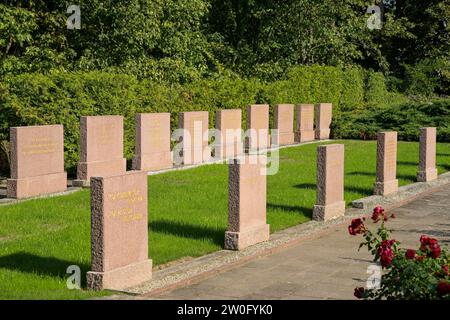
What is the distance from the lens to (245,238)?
10.4m

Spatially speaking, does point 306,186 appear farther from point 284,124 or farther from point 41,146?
point 284,124

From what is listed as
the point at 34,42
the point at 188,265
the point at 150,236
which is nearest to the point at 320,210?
the point at 150,236

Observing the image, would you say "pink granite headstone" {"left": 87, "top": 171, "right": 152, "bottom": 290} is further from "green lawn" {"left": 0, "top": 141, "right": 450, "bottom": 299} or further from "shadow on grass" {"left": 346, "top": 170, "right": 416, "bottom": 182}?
"shadow on grass" {"left": 346, "top": 170, "right": 416, "bottom": 182}

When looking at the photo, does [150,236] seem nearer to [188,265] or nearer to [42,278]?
[188,265]

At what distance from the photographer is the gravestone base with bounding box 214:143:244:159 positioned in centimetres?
Answer: 2161

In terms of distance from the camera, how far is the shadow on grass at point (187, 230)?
1092cm

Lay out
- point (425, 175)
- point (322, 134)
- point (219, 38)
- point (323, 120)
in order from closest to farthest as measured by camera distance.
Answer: point (425, 175) → point (322, 134) → point (323, 120) → point (219, 38)

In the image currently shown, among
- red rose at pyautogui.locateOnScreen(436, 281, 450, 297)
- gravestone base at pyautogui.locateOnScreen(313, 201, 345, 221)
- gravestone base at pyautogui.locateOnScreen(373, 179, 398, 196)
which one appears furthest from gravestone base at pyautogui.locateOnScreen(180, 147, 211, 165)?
red rose at pyautogui.locateOnScreen(436, 281, 450, 297)

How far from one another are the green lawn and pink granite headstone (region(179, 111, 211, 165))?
1218mm

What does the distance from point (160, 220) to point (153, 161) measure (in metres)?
6.84

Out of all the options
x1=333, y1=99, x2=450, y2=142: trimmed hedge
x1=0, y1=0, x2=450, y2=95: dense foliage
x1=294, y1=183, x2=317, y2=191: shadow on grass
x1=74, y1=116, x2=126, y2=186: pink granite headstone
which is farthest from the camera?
x1=333, y1=99, x2=450, y2=142: trimmed hedge

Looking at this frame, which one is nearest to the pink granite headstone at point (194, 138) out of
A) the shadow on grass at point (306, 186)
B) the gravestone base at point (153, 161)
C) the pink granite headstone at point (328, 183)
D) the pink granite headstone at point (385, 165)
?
the gravestone base at point (153, 161)

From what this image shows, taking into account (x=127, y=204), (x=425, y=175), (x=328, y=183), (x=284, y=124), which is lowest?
(x=425, y=175)

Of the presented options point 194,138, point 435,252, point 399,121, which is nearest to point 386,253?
point 435,252
